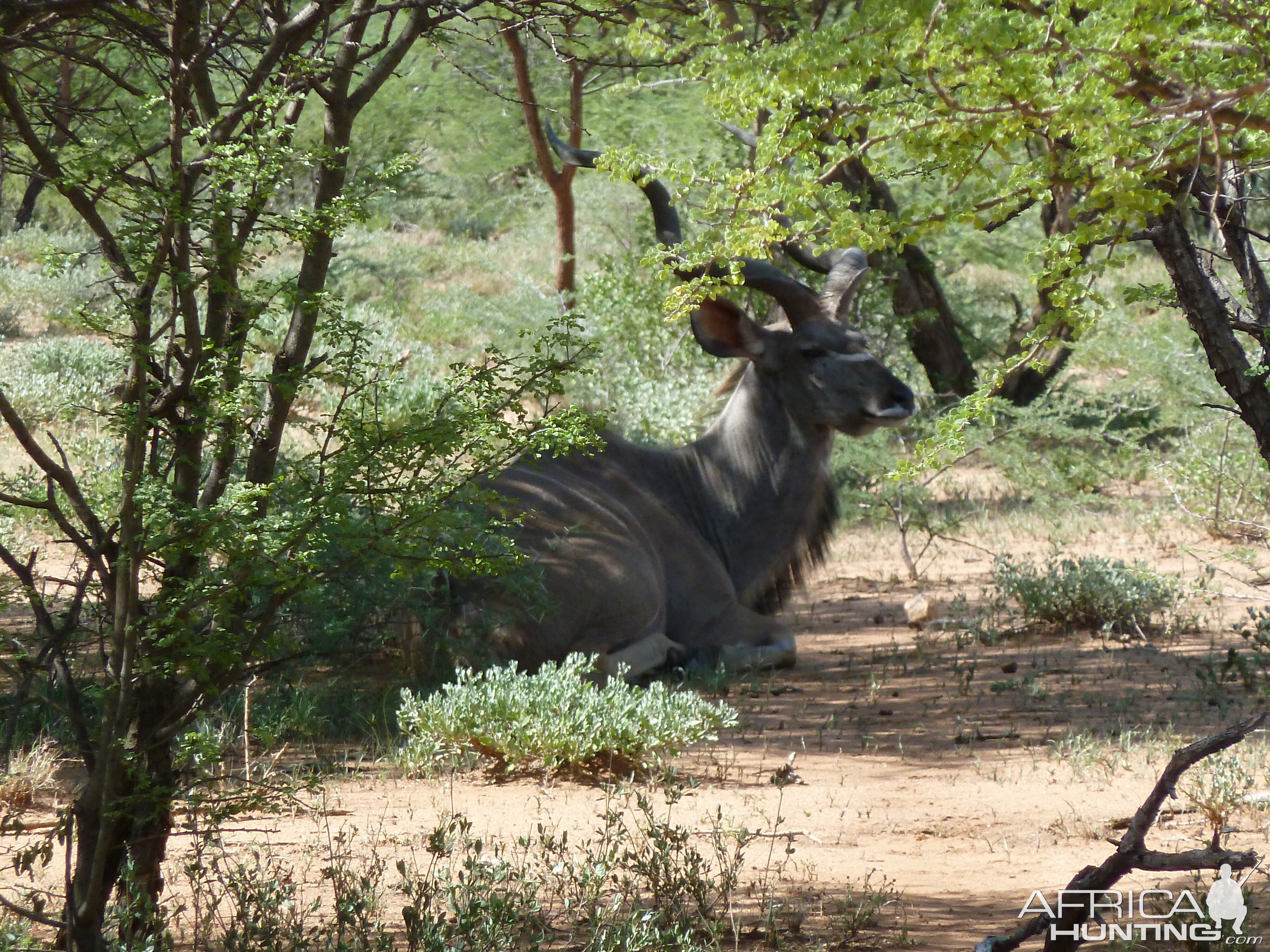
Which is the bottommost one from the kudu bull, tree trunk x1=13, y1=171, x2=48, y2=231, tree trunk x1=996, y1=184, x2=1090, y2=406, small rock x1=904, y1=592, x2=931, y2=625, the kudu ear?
small rock x1=904, y1=592, x2=931, y2=625

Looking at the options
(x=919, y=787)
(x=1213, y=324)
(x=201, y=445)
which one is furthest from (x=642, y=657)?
(x=201, y=445)

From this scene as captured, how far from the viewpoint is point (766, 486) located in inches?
318

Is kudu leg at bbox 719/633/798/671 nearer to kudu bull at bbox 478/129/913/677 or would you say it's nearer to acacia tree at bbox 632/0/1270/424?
kudu bull at bbox 478/129/913/677

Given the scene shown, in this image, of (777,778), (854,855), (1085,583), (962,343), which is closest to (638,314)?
(962,343)

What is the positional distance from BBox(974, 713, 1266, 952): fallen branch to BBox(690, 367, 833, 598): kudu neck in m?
4.79

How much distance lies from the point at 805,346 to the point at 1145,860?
195 inches

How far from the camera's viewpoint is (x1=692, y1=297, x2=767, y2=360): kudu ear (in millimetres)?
7816

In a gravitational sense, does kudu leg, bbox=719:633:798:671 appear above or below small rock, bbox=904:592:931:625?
below

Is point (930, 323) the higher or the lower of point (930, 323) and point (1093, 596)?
the higher

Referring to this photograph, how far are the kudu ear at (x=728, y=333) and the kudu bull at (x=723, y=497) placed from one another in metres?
0.01

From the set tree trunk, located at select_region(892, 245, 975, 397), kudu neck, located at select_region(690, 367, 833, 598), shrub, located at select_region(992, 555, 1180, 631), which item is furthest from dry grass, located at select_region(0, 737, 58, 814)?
tree trunk, located at select_region(892, 245, 975, 397)

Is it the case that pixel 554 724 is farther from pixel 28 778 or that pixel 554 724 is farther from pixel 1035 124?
pixel 1035 124

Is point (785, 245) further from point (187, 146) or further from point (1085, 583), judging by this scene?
point (187, 146)

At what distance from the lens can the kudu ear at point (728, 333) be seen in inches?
308
